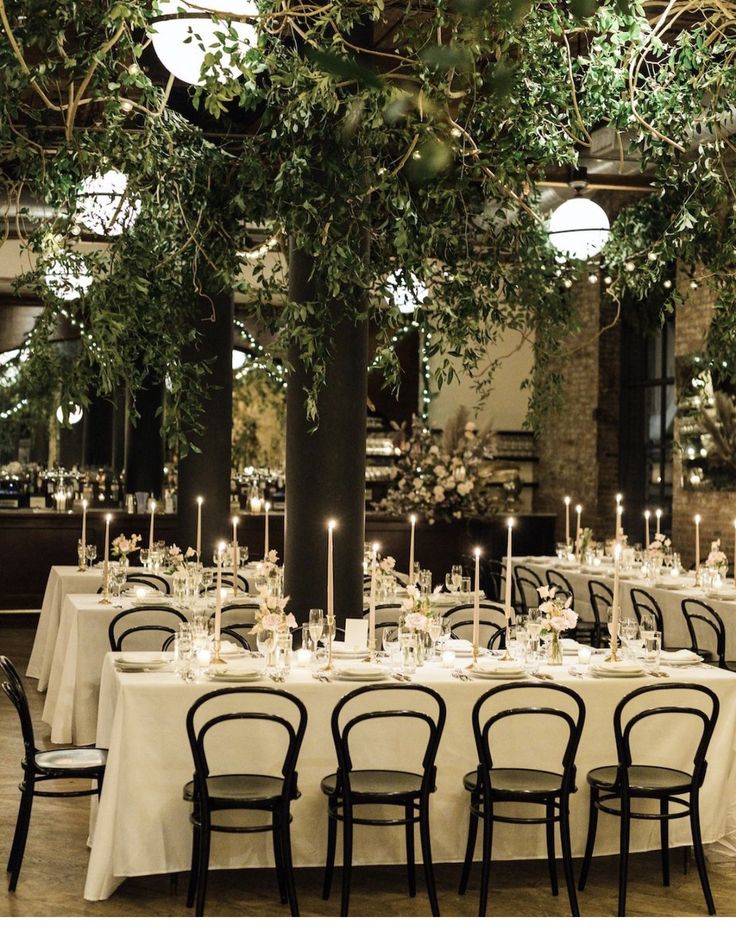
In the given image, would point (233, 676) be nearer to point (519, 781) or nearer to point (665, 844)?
point (519, 781)

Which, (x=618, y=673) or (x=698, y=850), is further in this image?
(x=618, y=673)

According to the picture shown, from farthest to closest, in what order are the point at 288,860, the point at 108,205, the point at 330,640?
the point at 108,205 → the point at 330,640 → the point at 288,860

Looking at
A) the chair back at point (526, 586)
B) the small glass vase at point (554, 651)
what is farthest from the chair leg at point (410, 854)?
the chair back at point (526, 586)

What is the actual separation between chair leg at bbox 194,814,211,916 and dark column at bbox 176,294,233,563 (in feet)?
18.4

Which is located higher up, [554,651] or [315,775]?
[554,651]

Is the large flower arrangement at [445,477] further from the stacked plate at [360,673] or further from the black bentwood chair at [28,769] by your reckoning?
the black bentwood chair at [28,769]

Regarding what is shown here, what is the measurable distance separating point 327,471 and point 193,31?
2.64 meters

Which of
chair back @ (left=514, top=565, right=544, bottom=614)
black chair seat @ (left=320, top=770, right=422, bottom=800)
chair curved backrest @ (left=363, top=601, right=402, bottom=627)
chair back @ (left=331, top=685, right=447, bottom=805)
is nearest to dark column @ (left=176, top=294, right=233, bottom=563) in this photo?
chair curved backrest @ (left=363, top=601, right=402, bottom=627)

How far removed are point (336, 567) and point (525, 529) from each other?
7.83 metres

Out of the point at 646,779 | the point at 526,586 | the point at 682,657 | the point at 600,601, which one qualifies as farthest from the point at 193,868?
the point at 526,586

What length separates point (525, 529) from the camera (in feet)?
47.9

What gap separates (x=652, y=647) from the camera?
19.3ft

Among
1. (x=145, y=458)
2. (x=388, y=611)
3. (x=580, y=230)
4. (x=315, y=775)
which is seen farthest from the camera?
(x=145, y=458)
